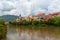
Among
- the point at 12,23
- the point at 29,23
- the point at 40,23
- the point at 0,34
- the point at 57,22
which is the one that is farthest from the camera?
the point at 12,23

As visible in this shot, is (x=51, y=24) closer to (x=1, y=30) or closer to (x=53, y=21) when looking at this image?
(x=53, y=21)

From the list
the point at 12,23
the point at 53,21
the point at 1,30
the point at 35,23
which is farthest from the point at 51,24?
the point at 1,30

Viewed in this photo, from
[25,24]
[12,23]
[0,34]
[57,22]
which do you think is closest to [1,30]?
[0,34]

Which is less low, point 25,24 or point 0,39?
point 0,39

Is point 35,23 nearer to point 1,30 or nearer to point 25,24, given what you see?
point 25,24

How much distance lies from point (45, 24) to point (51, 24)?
158cm

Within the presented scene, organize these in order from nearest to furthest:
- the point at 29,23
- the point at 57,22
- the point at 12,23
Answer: the point at 57,22, the point at 29,23, the point at 12,23

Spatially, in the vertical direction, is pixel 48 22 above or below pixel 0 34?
below

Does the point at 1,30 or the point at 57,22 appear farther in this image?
the point at 57,22

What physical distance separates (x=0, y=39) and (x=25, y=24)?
34.9 meters

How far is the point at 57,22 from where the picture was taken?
43.7 m

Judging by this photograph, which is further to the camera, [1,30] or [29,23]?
[29,23]

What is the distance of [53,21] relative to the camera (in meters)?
45.4

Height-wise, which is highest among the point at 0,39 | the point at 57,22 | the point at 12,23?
the point at 0,39
